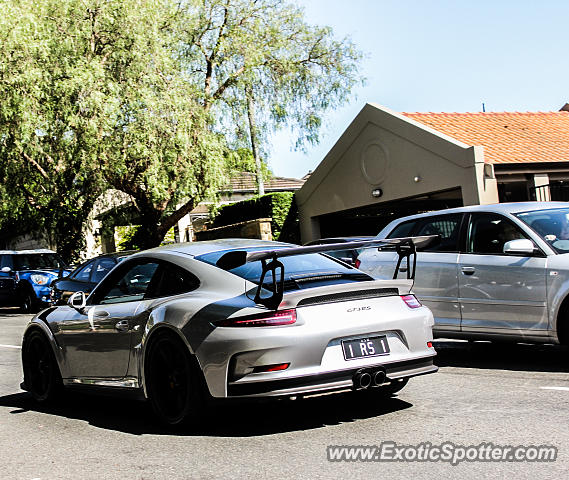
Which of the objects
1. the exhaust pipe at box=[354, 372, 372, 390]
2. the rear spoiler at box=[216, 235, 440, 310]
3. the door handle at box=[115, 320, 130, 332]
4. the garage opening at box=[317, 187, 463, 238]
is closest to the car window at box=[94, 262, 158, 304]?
the door handle at box=[115, 320, 130, 332]

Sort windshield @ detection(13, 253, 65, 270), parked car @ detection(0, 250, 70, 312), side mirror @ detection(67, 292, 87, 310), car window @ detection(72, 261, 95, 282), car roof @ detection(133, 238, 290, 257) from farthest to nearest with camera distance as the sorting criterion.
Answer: windshield @ detection(13, 253, 65, 270)
parked car @ detection(0, 250, 70, 312)
car window @ detection(72, 261, 95, 282)
side mirror @ detection(67, 292, 87, 310)
car roof @ detection(133, 238, 290, 257)

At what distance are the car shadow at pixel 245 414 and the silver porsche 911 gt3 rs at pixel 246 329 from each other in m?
0.22

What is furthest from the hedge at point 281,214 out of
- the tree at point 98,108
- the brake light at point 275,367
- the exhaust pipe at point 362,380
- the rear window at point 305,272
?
the brake light at point 275,367

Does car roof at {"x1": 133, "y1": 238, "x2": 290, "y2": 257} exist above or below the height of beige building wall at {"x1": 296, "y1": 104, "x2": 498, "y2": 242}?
below

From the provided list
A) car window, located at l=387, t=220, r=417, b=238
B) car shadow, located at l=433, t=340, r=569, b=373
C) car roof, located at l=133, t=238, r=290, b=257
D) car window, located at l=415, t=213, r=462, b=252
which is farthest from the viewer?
car window, located at l=387, t=220, r=417, b=238

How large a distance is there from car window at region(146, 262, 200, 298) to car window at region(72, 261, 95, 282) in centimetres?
1067

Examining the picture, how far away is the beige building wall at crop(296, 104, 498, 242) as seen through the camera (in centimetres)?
1927

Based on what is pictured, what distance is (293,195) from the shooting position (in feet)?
88.7

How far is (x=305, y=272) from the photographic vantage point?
6438 millimetres

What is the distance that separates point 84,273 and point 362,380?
12.4m

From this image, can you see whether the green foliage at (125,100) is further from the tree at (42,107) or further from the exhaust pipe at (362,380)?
the exhaust pipe at (362,380)

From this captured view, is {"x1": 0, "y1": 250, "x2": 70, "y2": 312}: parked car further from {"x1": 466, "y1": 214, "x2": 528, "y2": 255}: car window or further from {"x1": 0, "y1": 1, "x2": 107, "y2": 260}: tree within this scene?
{"x1": 466, "y1": 214, "x2": 528, "y2": 255}: car window

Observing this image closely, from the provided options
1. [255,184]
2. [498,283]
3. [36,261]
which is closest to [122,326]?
[498,283]

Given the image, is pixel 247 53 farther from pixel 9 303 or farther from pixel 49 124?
pixel 9 303
